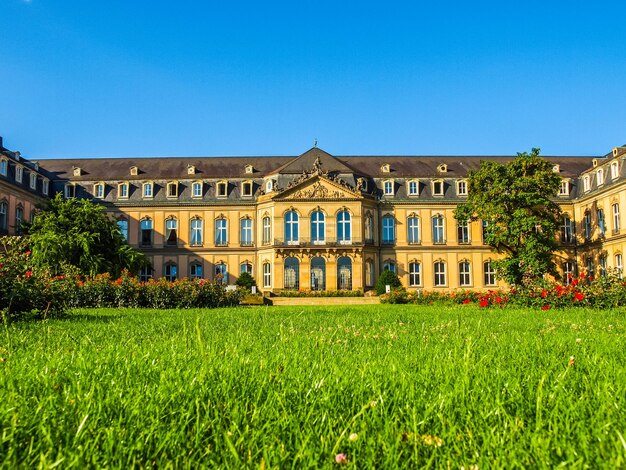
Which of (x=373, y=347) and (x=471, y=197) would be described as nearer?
(x=373, y=347)

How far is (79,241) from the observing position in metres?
28.7

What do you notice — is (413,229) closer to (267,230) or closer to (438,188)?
(438,188)

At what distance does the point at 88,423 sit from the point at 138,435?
230mm

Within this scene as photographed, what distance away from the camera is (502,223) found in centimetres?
3753

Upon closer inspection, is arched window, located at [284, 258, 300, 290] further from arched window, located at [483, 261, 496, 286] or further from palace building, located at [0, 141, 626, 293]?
arched window, located at [483, 261, 496, 286]

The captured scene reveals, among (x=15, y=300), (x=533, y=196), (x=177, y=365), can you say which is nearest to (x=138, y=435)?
(x=177, y=365)

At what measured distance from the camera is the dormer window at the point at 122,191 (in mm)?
43631

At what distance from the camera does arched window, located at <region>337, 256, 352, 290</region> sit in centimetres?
3959

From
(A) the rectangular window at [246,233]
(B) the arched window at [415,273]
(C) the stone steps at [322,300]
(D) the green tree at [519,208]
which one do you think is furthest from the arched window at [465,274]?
(A) the rectangular window at [246,233]

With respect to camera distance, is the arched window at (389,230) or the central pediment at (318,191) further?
the arched window at (389,230)

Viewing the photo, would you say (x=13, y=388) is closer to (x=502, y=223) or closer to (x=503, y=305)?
(x=503, y=305)

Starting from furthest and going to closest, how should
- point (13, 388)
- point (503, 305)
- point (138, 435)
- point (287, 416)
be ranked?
point (503, 305)
point (13, 388)
point (287, 416)
point (138, 435)

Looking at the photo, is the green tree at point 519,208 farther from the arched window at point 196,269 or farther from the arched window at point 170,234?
the arched window at point 170,234

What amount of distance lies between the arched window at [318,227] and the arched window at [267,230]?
3140 millimetres
